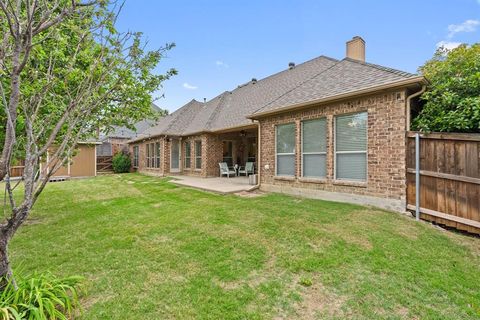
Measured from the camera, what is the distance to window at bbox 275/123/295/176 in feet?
29.5

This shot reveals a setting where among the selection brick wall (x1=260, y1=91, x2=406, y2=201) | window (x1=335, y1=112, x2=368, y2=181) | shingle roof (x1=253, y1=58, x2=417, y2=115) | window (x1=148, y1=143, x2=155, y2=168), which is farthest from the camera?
window (x1=148, y1=143, x2=155, y2=168)

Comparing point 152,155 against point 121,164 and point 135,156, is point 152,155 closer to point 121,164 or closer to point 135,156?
point 135,156

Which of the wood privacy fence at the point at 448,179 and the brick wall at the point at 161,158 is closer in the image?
the wood privacy fence at the point at 448,179

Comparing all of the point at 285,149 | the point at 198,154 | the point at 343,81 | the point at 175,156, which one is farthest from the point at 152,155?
the point at 343,81

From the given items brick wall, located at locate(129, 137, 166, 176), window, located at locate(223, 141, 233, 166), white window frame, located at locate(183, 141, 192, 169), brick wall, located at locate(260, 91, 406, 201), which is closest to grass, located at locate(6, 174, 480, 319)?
brick wall, located at locate(260, 91, 406, 201)

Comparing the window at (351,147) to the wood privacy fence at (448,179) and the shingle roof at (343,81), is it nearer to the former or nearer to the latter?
the shingle roof at (343,81)

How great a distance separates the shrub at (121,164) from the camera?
23188mm

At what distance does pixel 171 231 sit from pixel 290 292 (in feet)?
10.0

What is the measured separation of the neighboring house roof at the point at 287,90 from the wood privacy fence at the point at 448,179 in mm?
1610

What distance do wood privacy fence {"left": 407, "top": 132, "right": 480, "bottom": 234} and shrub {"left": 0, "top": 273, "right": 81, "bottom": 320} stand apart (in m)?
7.04

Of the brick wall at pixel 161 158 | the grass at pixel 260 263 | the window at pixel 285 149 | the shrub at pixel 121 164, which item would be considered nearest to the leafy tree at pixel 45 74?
the grass at pixel 260 263

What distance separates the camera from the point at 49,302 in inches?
96.7

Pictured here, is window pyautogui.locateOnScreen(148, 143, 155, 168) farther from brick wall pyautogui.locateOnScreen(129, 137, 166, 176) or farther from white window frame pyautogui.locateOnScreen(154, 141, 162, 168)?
white window frame pyautogui.locateOnScreen(154, 141, 162, 168)

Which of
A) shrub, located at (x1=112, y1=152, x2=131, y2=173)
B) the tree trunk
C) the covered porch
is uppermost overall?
the covered porch
